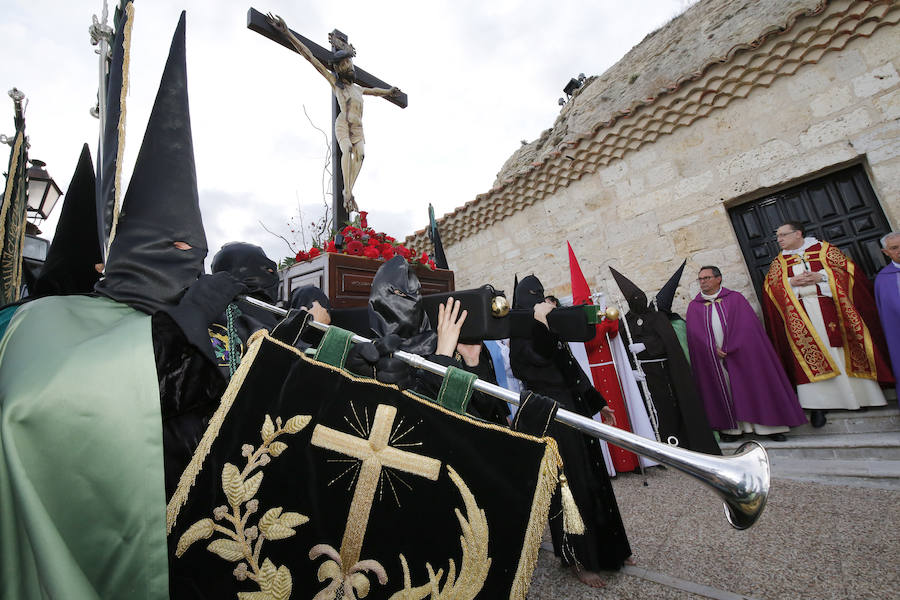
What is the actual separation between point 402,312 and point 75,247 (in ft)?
5.82

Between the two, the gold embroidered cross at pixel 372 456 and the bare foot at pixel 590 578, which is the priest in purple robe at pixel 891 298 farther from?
the gold embroidered cross at pixel 372 456

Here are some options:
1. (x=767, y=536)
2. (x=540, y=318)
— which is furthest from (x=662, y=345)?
(x=540, y=318)

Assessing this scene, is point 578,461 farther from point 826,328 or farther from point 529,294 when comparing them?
point 826,328

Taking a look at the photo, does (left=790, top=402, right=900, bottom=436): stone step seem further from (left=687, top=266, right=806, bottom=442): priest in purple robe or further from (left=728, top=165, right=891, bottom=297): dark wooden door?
(left=728, top=165, right=891, bottom=297): dark wooden door

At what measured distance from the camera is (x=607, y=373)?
471cm

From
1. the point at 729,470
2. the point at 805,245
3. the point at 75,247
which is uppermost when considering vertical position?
the point at 75,247

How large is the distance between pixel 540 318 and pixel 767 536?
7.02 feet

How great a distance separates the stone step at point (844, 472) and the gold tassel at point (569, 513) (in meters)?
3.86

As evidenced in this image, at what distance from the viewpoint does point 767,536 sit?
2.57 metres

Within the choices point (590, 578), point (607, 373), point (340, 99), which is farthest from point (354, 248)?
point (607, 373)

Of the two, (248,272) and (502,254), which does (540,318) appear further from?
(502,254)

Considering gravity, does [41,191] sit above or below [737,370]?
above

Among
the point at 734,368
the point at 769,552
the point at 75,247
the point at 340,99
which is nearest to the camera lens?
the point at 75,247

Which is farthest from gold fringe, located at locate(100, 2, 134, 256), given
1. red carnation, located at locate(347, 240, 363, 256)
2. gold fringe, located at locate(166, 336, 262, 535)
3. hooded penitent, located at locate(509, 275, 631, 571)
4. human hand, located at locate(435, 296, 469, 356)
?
red carnation, located at locate(347, 240, 363, 256)
